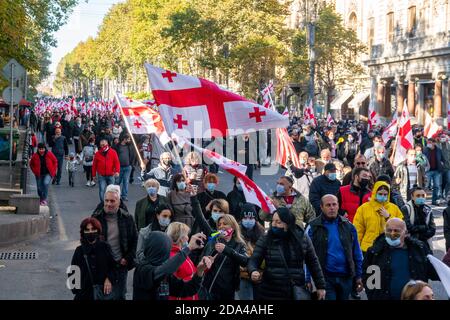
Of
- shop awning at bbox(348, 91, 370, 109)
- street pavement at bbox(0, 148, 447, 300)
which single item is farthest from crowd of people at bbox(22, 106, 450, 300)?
shop awning at bbox(348, 91, 370, 109)

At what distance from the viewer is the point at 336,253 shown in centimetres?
796

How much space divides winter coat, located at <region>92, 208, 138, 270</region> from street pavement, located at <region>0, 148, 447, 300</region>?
168 centimetres

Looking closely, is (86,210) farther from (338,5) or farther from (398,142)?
(338,5)

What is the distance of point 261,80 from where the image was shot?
4791 centimetres

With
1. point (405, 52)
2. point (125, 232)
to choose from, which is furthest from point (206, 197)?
point (405, 52)

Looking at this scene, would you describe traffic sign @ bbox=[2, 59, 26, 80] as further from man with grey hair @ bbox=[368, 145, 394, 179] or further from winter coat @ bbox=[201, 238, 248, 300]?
winter coat @ bbox=[201, 238, 248, 300]

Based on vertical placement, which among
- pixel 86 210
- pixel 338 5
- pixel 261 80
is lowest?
pixel 86 210

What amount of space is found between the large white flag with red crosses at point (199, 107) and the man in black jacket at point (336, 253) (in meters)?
3.06

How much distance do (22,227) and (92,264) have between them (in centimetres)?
703

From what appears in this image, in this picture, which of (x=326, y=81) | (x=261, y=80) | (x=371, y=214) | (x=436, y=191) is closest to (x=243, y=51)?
(x=261, y=80)

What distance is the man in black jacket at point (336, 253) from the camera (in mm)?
7938

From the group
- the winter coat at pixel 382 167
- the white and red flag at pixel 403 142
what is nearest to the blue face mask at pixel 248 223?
the winter coat at pixel 382 167

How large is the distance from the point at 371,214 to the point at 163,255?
3376 mm

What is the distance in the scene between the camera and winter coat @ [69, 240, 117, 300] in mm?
7414
